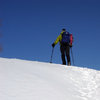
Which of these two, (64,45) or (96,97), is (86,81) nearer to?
(96,97)

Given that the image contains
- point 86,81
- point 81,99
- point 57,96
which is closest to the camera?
point 57,96

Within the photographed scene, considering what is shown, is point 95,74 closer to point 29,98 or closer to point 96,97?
point 96,97

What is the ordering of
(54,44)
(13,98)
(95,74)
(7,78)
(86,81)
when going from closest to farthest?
(13,98)
(7,78)
(86,81)
(95,74)
(54,44)

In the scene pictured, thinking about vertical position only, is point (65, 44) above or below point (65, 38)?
below

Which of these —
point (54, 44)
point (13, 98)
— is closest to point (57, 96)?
point (13, 98)

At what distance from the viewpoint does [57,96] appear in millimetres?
2676

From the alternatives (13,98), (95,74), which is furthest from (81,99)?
(95,74)

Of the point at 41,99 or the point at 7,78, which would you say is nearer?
the point at 41,99

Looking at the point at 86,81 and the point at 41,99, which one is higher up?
the point at 86,81

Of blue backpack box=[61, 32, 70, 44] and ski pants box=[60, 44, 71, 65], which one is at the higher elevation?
blue backpack box=[61, 32, 70, 44]

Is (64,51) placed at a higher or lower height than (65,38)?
lower

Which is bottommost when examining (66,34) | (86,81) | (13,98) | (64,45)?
(13,98)

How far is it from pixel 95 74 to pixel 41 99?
3300mm

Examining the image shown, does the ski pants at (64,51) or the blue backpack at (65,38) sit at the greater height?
the blue backpack at (65,38)
